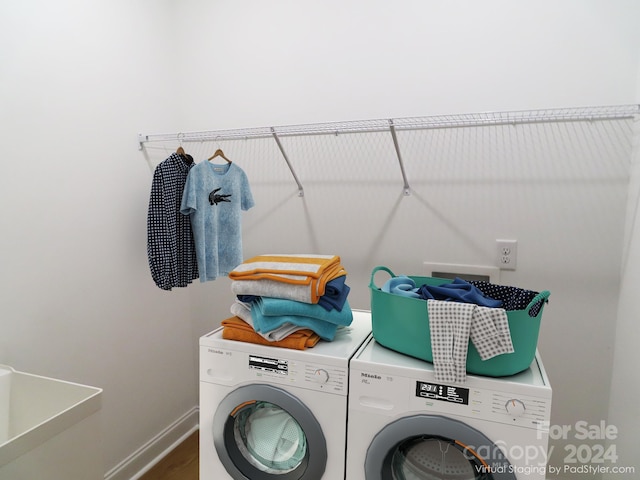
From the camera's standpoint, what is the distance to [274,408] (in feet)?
4.73

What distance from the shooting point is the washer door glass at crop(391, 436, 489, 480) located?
1.22 metres

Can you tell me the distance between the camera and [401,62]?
204 cm

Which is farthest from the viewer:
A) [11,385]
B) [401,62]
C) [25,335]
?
[401,62]

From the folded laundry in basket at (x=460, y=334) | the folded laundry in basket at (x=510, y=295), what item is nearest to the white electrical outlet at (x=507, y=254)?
the folded laundry in basket at (x=510, y=295)

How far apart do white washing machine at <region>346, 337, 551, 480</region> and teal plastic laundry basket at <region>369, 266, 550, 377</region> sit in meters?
0.03

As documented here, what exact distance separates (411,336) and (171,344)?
5.49 feet

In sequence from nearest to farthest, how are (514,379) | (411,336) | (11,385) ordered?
(514,379) < (411,336) < (11,385)

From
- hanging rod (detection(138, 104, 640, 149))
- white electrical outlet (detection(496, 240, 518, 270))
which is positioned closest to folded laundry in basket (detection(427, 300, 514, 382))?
hanging rod (detection(138, 104, 640, 149))

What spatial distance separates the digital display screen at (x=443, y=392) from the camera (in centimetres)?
114

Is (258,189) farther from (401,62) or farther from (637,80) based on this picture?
(637,80)

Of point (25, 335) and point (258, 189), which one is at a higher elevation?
point (258, 189)

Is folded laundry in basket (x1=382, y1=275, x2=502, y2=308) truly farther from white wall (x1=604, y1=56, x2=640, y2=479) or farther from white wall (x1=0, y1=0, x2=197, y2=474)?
white wall (x1=0, y1=0, x2=197, y2=474)

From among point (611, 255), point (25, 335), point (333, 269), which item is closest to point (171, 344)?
point (25, 335)

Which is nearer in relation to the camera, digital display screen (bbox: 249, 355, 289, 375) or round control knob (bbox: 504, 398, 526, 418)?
round control knob (bbox: 504, 398, 526, 418)
